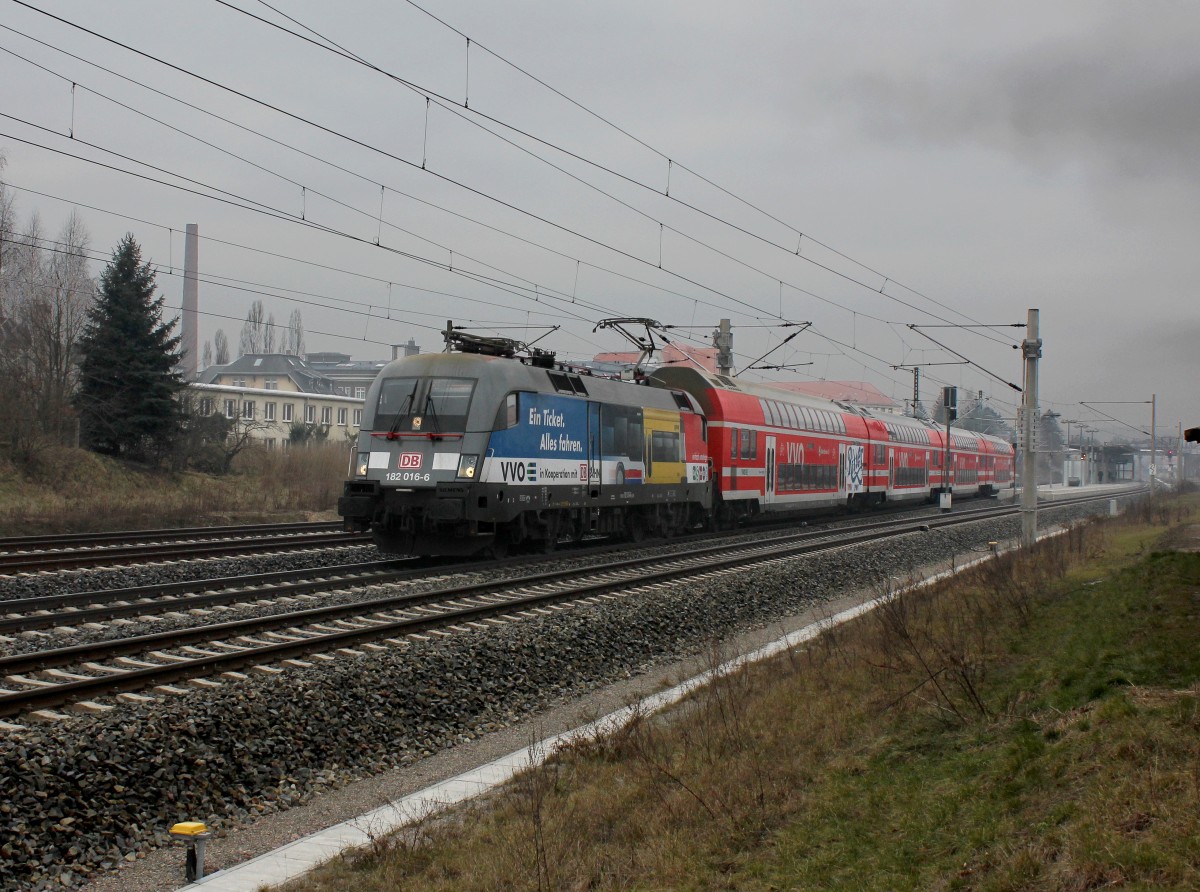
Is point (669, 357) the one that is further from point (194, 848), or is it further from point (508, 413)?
point (194, 848)

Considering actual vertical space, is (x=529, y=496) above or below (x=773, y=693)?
above

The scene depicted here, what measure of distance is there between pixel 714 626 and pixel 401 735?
6.91m

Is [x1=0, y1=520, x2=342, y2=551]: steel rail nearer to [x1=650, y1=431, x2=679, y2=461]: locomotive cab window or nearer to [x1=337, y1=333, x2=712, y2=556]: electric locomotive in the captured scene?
[x1=337, y1=333, x2=712, y2=556]: electric locomotive

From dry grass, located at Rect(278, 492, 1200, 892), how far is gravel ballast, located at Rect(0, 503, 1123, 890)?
4.72 ft

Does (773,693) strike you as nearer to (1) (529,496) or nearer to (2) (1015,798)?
(2) (1015,798)

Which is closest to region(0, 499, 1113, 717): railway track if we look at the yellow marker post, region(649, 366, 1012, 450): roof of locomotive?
the yellow marker post

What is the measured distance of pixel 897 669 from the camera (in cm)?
1003

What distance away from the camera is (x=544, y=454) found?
1966cm

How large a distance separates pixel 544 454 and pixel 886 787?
43.7ft

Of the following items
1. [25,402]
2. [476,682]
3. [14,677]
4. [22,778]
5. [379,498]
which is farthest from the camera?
[25,402]

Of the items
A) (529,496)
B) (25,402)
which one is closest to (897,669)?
(529,496)

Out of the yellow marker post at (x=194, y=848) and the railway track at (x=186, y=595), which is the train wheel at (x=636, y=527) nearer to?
the railway track at (x=186, y=595)

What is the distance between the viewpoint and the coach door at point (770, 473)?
31462 millimetres

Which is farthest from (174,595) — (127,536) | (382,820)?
(382,820)
